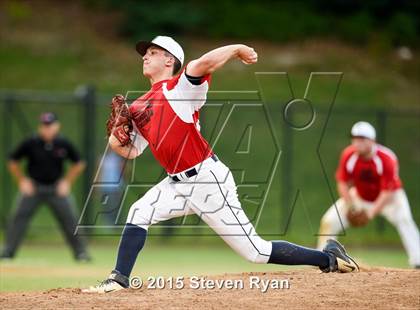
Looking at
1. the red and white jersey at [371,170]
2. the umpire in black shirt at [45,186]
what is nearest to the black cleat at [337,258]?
the red and white jersey at [371,170]

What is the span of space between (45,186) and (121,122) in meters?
7.11

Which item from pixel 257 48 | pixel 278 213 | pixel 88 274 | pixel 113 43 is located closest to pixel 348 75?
pixel 257 48

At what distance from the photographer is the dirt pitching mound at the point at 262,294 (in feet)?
26.6

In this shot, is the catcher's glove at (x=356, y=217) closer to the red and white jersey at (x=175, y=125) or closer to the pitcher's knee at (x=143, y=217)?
the red and white jersey at (x=175, y=125)

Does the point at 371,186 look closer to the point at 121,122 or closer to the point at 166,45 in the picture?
the point at 166,45

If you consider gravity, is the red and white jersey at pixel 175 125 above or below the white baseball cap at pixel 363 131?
below

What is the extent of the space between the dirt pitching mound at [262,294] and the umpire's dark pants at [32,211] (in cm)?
604

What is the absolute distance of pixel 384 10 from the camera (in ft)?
109

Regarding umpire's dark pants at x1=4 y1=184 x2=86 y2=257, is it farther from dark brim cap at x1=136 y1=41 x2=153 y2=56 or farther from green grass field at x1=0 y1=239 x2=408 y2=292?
dark brim cap at x1=136 y1=41 x2=153 y2=56

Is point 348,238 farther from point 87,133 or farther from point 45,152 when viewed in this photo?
point 45,152

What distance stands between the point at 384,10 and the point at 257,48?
4975 millimetres

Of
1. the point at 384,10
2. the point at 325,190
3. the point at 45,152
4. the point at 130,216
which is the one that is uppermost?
the point at 384,10
